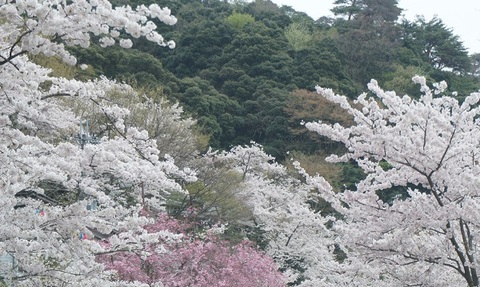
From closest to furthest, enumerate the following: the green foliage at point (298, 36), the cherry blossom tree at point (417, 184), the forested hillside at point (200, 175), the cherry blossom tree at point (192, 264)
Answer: the forested hillside at point (200, 175)
the cherry blossom tree at point (417, 184)
the cherry blossom tree at point (192, 264)
the green foliage at point (298, 36)

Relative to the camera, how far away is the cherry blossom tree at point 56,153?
11.3ft

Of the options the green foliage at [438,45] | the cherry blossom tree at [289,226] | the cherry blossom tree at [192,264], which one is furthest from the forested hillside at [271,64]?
the cherry blossom tree at [192,264]

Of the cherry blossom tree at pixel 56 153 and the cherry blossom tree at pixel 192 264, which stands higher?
the cherry blossom tree at pixel 56 153

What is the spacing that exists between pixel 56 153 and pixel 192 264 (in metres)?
5.52

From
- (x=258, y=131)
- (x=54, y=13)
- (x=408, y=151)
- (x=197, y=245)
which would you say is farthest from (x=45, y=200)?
(x=258, y=131)

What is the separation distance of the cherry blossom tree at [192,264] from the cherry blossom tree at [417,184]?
2.61m

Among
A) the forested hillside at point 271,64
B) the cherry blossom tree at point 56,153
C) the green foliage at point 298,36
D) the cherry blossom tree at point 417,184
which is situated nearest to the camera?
the cherry blossom tree at point 56,153

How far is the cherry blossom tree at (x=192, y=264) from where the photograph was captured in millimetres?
8984

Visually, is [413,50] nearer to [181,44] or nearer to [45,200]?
[181,44]

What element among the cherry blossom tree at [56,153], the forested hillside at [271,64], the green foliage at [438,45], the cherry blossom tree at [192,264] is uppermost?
the green foliage at [438,45]

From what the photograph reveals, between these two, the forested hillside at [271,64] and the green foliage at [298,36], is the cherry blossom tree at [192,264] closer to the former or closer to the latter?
the forested hillside at [271,64]

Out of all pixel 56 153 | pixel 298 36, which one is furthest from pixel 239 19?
pixel 56 153

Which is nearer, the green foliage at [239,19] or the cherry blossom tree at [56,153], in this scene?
the cherry blossom tree at [56,153]

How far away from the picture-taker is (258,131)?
96.0 ft
